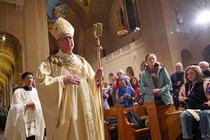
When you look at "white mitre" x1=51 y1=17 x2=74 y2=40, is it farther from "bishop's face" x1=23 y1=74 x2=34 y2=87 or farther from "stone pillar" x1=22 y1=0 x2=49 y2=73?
"stone pillar" x1=22 y1=0 x2=49 y2=73

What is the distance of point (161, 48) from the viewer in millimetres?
13953

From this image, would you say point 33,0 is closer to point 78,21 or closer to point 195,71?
point 195,71

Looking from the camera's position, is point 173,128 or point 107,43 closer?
point 173,128

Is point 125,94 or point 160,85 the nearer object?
point 160,85

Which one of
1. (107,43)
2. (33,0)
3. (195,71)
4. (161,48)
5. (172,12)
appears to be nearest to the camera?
(195,71)

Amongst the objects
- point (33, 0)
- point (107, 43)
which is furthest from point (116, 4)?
point (33, 0)

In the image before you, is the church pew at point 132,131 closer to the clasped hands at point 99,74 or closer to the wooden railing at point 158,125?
the wooden railing at point 158,125

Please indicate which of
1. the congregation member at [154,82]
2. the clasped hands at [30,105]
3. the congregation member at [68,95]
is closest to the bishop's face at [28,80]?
the clasped hands at [30,105]

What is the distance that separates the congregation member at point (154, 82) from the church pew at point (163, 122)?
24 centimetres

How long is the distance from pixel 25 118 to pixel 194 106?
119 inches

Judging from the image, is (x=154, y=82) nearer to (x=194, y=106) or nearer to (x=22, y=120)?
(x=194, y=106)

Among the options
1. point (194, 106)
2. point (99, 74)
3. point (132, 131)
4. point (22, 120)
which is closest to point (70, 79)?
point (99, 74)

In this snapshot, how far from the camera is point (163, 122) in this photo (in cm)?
416

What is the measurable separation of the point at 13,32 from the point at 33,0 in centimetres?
157
